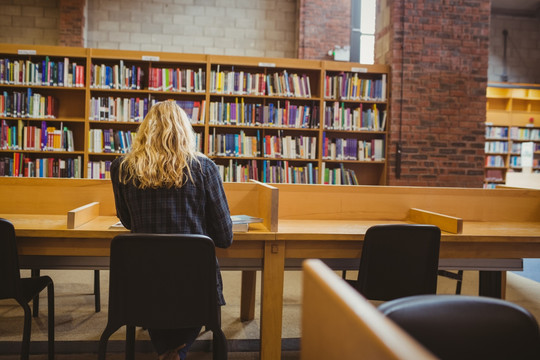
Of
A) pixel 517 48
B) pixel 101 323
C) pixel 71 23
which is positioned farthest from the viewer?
pixel 517 48

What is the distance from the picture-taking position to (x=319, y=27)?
8.23 meters

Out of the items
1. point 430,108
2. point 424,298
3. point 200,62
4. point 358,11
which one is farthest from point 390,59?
point 424,298

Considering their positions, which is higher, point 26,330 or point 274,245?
point 274,245

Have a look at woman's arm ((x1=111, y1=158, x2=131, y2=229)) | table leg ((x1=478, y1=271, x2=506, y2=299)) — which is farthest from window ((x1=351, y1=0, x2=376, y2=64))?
woman's arm ((x1=111, y1=158, x2=131, y2=229))

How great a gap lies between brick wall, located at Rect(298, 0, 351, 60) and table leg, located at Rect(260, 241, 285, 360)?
6.45 meters

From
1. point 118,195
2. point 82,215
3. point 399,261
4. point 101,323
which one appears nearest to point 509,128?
point 399,261

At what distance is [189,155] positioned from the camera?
1959mm

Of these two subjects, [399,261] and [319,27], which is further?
[319,27]

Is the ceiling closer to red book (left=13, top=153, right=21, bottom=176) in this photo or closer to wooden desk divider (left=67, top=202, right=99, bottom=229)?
red book (left=13, top=153, right=21, bottom=176)

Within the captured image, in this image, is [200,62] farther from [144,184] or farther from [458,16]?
[144,184]

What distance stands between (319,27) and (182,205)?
23.0ft

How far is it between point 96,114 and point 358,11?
5.41 m

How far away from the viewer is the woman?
190cm

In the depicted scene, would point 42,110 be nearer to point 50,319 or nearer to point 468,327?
point 50,319
